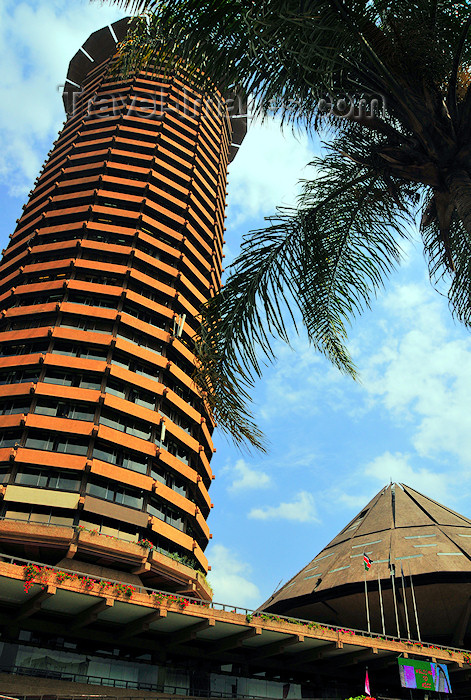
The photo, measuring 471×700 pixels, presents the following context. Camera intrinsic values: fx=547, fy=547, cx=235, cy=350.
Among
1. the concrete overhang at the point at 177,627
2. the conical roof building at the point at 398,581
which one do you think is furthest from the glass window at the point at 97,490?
the conical roof building at the point at 398,581

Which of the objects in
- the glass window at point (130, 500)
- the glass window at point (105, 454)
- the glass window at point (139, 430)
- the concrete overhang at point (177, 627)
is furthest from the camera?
the glass window at point (139, 430)

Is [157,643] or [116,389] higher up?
[116,389]

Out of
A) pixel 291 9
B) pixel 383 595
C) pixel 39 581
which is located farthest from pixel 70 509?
pixel 291 9

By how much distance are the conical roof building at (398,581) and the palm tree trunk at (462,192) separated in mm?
35484

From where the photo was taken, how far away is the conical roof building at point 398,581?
38.9 metres

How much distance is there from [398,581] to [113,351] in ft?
88.3

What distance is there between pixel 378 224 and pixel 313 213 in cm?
125

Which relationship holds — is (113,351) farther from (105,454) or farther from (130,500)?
(130,500)

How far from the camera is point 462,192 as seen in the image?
5789 mm

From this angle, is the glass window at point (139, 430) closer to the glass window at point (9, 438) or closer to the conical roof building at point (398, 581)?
the glass window at point (9, 438)

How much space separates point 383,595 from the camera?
4059 cm

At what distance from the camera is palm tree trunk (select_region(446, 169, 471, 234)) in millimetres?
5707

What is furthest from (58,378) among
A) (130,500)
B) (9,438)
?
(130,500)

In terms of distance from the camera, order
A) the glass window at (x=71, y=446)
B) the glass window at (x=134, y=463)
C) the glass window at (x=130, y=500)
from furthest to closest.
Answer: the glass window at (x=134, y=463)
the glass window at (x=71, y=446)
the glass window at (x=130, y=500)
